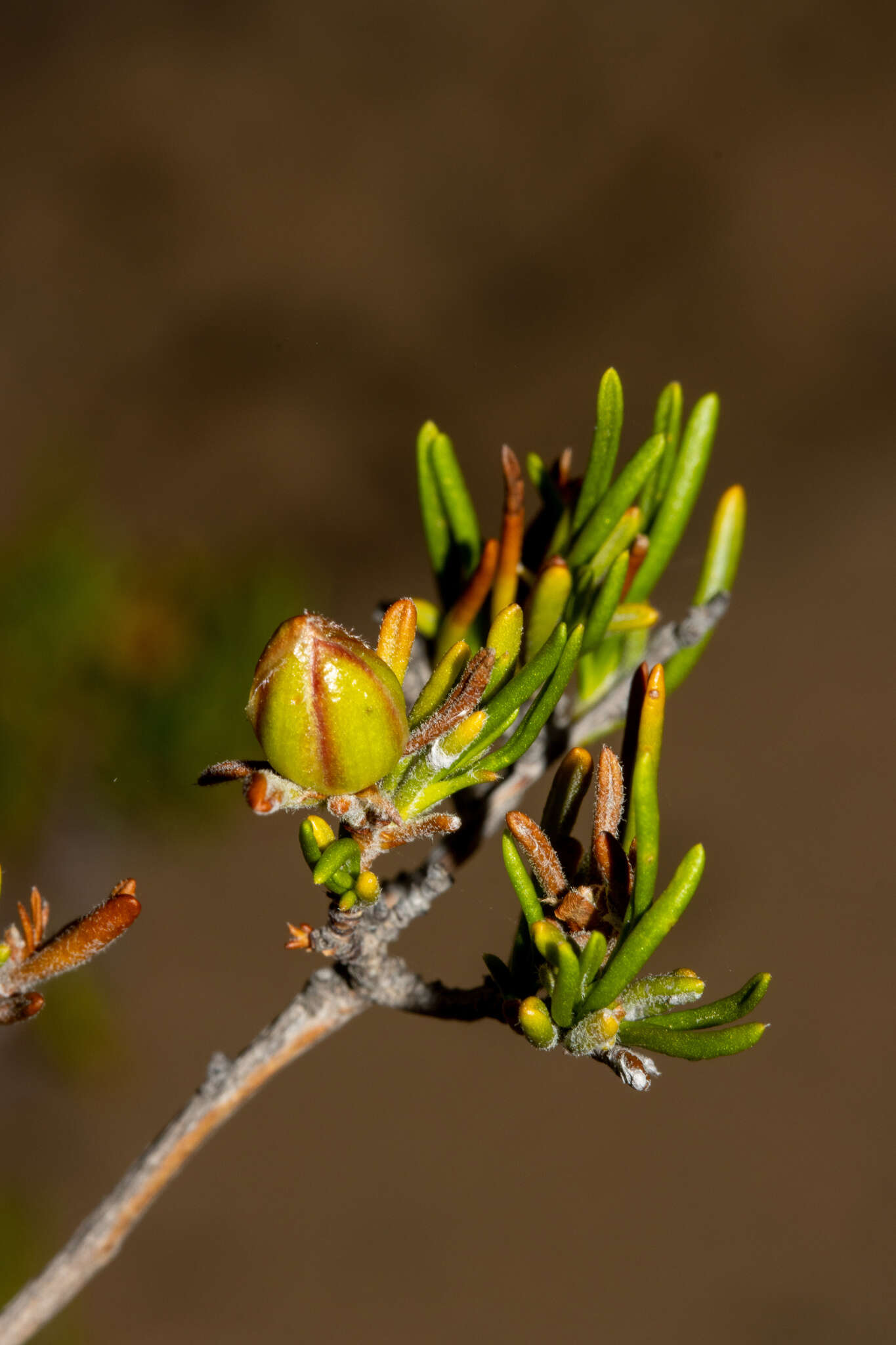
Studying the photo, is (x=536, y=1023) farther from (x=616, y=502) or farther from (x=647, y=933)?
(x=616, y=502)

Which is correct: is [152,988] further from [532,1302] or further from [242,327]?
[242,327]

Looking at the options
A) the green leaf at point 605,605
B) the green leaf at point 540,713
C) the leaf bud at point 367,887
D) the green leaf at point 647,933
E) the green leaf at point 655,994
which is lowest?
the green leaf at point 655,994

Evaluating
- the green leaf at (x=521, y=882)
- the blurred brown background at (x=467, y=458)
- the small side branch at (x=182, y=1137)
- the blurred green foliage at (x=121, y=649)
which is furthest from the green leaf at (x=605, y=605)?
the blurred brown background at (x=467, y=458)

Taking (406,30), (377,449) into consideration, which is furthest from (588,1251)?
(406,30)

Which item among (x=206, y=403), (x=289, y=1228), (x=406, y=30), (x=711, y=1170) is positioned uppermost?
(x=406, y=30)

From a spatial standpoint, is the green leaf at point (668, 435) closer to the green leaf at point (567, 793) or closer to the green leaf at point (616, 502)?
the green leaf at point (616, 502)

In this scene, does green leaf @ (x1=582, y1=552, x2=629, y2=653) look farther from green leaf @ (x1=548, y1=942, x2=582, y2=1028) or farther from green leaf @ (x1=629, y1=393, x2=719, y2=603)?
Answer: green leaf @ (x1=548, y1=942, x2=582, y2=1028)
